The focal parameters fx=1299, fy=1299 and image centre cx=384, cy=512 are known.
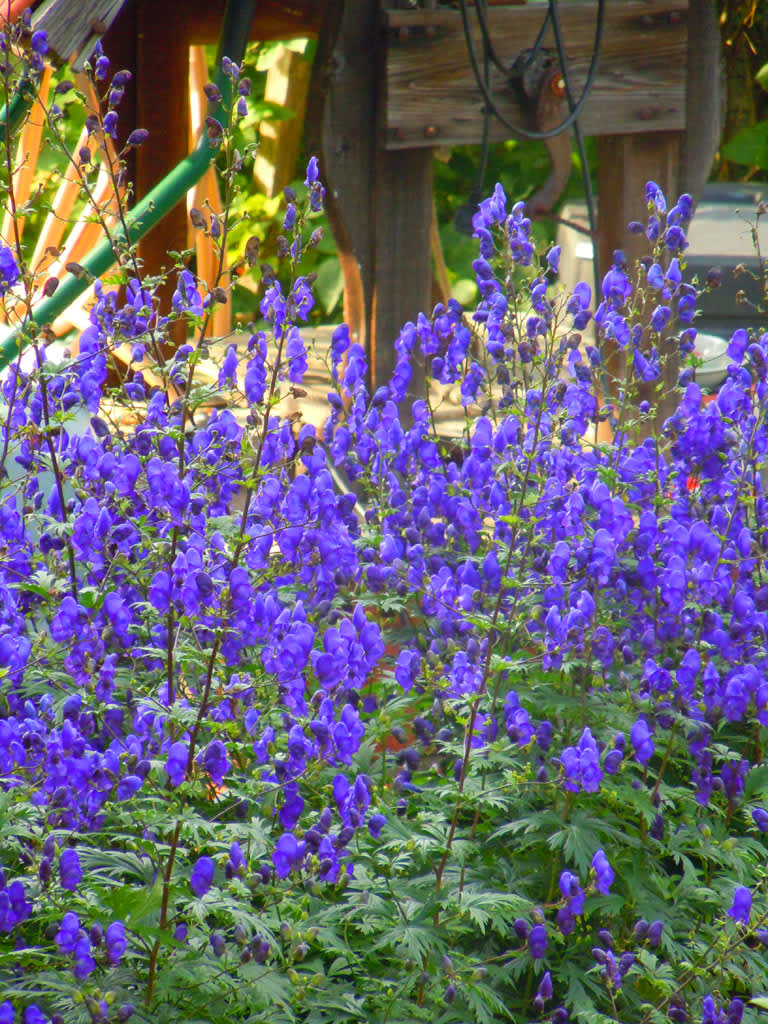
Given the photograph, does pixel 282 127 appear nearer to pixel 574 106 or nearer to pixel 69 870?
pixel 574 106

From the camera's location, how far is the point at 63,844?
222 centimetres

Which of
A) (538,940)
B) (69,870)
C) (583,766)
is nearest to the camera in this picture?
(69,870)

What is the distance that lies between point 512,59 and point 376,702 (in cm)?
292

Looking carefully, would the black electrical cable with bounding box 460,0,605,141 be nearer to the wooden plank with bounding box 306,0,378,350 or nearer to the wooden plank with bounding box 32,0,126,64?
the wooden plank with bounding box 306,0,378,350

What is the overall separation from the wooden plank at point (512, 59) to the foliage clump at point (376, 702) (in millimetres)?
1478

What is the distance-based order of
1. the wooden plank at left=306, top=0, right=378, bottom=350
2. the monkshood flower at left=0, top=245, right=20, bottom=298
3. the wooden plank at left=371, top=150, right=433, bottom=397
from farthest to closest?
the wooden plank at left=371, top=150, right=433, bottom=397, the wooden plank at left=306, top=0, right=378, bottom=350, the monkshood flower at left=0, top=245, right=20, bottom=298

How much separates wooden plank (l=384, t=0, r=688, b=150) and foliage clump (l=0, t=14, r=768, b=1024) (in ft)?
4.85

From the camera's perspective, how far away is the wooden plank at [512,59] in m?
4.59

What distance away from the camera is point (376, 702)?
2.98 metres

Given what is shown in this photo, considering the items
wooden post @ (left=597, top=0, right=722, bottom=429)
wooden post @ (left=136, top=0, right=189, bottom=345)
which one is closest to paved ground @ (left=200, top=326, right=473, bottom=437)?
wooden post @ (left=136, top=0, right=189, bottom=345)

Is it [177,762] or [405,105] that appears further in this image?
[405,105]

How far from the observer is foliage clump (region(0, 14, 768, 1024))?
85.2 inches

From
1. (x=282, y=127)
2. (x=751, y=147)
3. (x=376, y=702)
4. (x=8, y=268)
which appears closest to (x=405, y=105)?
(x=8, y=268)

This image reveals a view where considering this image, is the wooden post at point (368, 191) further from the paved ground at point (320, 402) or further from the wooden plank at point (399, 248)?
the paved ground at point (320, 402)
